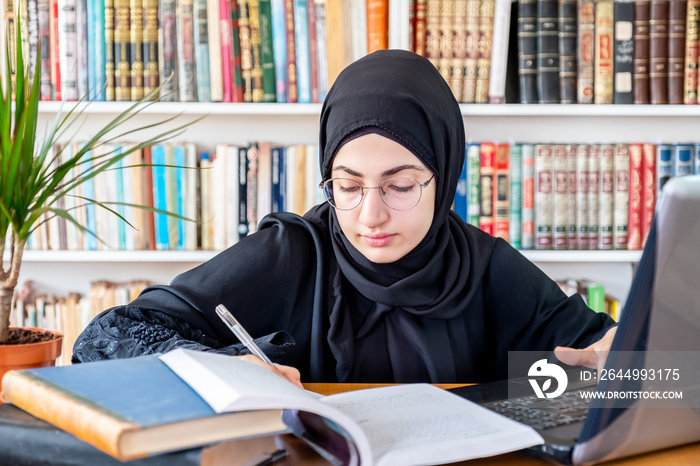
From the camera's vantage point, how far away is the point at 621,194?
1.98m

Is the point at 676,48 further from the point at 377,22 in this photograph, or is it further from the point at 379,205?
the point at 379,205

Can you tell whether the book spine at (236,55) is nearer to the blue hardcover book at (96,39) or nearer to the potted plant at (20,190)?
the blue hardcover book at (96,39)

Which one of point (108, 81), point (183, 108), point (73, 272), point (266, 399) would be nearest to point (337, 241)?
point (266, 399)

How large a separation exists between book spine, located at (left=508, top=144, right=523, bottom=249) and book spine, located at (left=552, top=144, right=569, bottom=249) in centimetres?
10

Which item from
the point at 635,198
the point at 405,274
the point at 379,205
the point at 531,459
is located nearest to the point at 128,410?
the point at 531,459

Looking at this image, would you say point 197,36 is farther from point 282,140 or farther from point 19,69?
point 19,69

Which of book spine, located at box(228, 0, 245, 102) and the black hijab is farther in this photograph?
book spine, located at box(228, 0, 245, 102)

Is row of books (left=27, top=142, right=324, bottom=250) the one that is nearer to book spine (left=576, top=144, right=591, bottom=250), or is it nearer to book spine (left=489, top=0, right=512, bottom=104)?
book spine (left=489, top=0, right=512, bottom=104)

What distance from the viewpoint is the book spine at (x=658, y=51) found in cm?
191

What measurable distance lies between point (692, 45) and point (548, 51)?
1.33 ft

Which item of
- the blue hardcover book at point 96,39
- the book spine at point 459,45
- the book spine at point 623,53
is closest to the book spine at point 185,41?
the blue hardcover book at point 96,39

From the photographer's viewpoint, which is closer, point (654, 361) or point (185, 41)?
point (654, 361)

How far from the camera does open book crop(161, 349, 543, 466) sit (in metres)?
0.58

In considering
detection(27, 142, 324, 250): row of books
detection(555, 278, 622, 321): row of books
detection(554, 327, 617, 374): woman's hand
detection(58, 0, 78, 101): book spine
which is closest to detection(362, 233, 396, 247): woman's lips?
detection(554, 327, 617, 374): woman's hand
